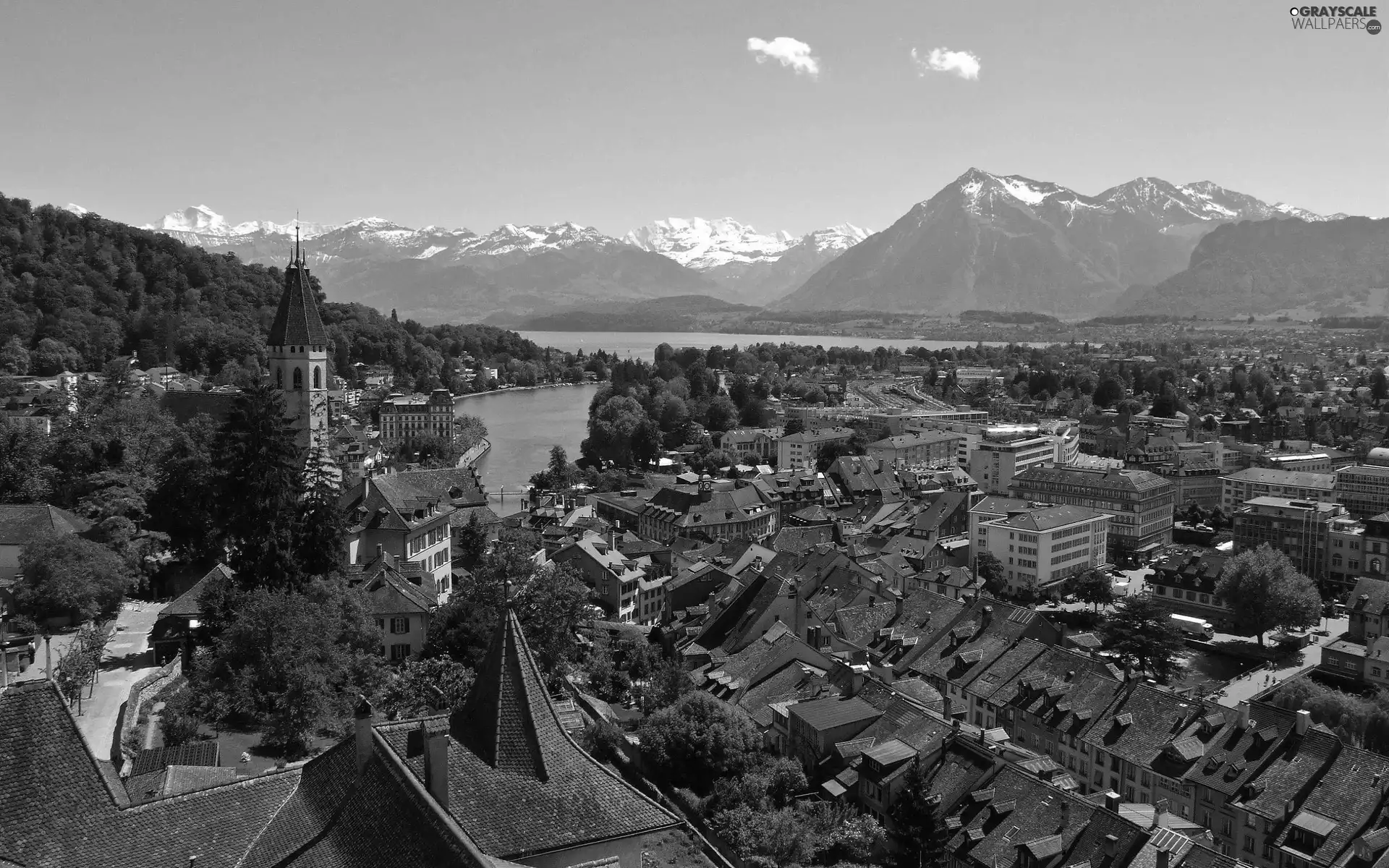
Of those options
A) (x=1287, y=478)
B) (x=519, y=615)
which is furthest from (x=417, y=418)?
(x=519, y=615)

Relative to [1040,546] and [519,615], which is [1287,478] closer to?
[1040,546]

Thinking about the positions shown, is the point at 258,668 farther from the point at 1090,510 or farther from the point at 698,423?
the point at 698,423

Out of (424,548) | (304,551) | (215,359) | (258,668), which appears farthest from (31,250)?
(258,668)

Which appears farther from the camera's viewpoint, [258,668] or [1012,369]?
[1012,369]

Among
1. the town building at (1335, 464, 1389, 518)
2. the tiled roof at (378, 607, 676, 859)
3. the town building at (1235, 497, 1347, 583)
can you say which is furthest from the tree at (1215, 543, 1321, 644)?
the tiled roof at (378, 607, 676, 859)

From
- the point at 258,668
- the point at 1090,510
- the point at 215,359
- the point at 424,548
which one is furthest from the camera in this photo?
the point at 215,359

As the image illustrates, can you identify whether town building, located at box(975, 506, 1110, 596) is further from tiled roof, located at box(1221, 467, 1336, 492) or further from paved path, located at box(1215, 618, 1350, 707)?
tiled roof, located at box(1221, 467, 1336, 492)

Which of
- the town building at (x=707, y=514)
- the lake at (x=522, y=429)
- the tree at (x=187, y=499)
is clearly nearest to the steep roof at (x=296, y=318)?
the tree at (x=187, y=499)
